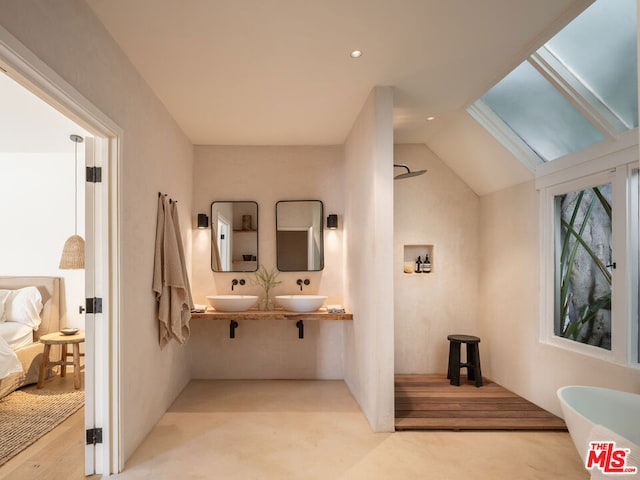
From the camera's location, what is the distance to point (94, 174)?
8.31ft

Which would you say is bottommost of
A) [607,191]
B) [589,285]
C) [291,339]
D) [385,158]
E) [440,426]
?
[440,426]

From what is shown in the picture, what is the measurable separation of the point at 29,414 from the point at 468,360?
415 cm

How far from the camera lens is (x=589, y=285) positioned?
10.5 feet

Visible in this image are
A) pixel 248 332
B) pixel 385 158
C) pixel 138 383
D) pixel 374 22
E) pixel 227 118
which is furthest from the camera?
pixel 248 332

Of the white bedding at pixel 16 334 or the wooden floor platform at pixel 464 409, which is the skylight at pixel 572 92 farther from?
the white bedding at pixel 16 334

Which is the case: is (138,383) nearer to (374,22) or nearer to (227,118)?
(227,118)

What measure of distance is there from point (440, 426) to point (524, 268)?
171cm

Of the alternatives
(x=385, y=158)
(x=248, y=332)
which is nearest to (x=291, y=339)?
(x=248, y=332)

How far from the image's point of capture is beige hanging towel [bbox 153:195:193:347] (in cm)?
327

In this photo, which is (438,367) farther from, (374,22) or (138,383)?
(374,22)

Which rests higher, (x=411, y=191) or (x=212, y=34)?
(x=212, y=34)

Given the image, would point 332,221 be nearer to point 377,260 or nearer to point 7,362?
point 377,260

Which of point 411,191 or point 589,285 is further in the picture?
point 411,191

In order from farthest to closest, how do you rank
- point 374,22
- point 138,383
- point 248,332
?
point 248,332 → point 138,383 → point 374,22
